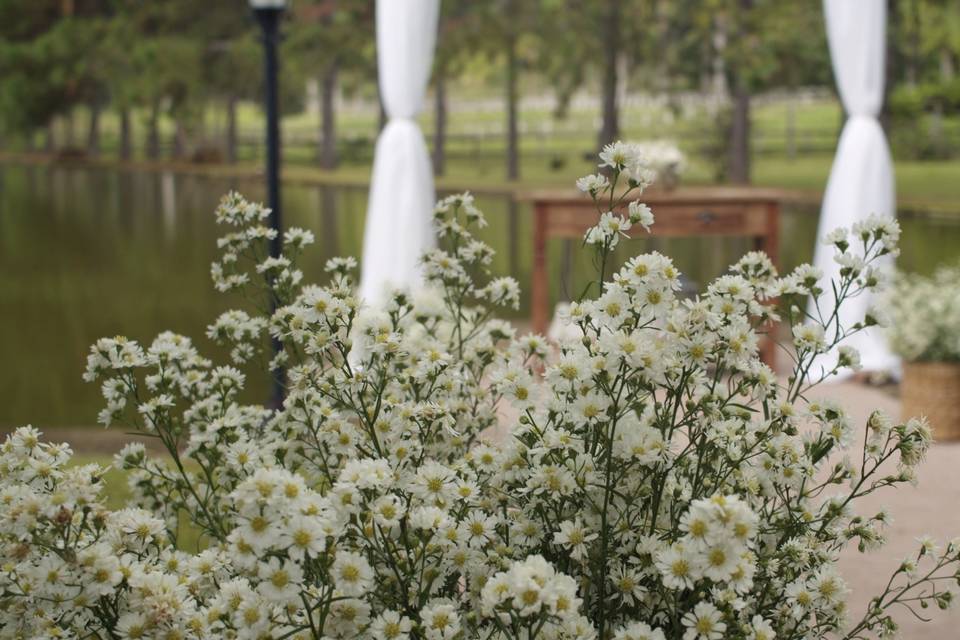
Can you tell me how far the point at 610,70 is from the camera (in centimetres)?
1597

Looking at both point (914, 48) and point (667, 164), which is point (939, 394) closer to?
point (667, 164)

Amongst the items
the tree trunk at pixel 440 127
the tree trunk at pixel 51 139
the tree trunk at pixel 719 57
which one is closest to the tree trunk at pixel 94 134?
the tree trunk at pixel 51 139

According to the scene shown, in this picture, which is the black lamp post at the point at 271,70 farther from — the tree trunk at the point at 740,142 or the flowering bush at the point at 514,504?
the tree trunk at the point at 740,142

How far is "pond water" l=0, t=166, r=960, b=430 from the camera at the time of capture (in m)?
5.75

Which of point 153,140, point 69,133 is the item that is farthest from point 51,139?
point 153,140

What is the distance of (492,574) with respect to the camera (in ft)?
3.30

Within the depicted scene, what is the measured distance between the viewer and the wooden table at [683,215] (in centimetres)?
450

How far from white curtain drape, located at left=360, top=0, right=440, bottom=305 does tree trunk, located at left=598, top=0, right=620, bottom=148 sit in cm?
1063

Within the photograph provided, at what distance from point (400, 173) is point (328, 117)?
44.8 ft

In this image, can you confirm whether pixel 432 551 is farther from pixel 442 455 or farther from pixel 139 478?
pixel 139 478

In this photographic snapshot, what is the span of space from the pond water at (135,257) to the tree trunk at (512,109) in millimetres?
2130

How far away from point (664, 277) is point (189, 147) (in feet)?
64.0

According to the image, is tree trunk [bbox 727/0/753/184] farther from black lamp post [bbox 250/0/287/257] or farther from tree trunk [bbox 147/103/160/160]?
black lamp post [bbox 250/0/287/257]

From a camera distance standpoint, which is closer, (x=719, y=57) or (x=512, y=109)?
(x=719, y=57)
